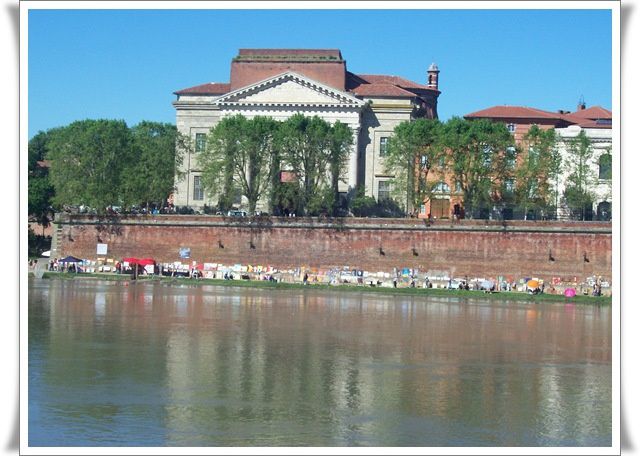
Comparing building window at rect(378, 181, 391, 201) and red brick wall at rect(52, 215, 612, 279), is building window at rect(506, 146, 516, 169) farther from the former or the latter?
building window at rect(378, 181, 391, 201)

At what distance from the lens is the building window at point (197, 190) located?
8469 cm

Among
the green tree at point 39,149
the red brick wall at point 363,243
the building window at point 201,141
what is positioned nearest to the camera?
the red brick wall at point 363,243

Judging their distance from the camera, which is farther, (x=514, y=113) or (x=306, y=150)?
(x=514, y=113)

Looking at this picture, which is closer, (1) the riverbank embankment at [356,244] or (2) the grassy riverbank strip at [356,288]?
(2) the grassy riverbank strip at [356,288]

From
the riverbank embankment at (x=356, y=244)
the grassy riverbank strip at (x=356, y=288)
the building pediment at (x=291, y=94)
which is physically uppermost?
the building pediment at (x=291, y=94)

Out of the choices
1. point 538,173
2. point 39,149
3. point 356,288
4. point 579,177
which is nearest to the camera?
point 356,288

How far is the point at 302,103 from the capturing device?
8131 cm

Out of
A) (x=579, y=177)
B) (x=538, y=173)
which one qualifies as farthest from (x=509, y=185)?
(x=579, y=177)

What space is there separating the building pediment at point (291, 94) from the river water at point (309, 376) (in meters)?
29.0

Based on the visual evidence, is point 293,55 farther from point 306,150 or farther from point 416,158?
point 416,158

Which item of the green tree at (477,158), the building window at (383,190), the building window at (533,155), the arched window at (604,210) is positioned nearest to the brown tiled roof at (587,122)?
the arched window at (604,210)

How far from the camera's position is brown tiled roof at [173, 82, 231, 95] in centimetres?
8575

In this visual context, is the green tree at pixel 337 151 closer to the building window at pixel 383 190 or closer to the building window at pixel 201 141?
the building window at pixel 383 190

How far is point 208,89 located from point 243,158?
11.2m
